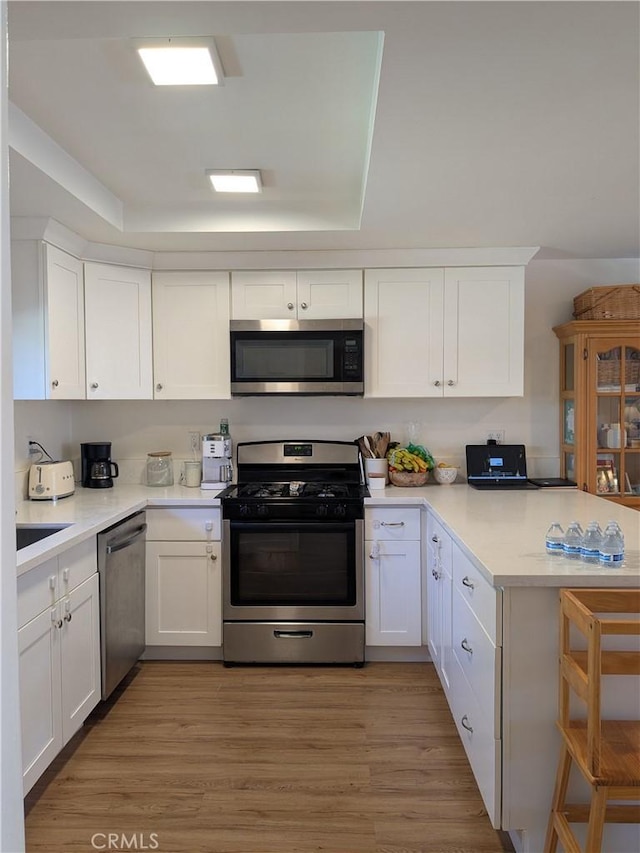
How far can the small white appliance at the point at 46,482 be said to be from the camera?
9.56 feet

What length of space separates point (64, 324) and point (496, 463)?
8.38 ft

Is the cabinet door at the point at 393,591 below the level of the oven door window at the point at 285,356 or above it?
below

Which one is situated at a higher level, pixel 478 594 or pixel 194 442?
pixel 194 442

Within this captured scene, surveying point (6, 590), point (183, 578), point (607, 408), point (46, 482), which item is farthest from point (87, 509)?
point (607, 408)

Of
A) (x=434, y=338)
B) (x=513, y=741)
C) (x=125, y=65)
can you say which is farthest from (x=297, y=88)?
(x=513, y=741)

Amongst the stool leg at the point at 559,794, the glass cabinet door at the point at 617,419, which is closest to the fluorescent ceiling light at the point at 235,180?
the glass cabinet door at the point at 617,419

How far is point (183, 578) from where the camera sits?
301 centimetres

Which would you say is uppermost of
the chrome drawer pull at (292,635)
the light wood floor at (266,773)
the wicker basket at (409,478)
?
the wicker basket at (409,478)

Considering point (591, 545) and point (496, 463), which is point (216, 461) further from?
point (591, 545)

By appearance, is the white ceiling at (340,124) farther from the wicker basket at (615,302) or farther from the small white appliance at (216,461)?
the small white appliance at (216,461)

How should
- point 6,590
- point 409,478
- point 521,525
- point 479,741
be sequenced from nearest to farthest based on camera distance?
point 6,590 → point 479,741 → point 521,525 → point 409,478

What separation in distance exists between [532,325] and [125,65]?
2.66 meters

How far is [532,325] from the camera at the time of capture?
3469 mm

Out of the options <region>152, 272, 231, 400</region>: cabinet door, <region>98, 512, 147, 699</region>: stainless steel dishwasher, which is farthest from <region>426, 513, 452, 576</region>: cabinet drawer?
<region>98, 512, 147, 699</region>: stainless steel dishwasher
